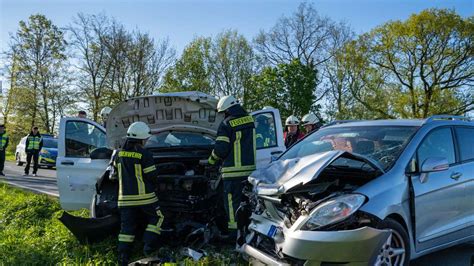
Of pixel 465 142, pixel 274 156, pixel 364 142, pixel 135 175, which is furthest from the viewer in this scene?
pixel 274 156

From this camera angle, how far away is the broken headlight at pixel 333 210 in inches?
133

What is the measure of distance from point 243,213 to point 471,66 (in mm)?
30413

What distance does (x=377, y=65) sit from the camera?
33188 mm

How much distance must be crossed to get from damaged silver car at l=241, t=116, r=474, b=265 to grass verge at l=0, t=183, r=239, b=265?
0.97 meters

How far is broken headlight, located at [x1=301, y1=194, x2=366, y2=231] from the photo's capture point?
3.39 m

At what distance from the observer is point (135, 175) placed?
4953mm

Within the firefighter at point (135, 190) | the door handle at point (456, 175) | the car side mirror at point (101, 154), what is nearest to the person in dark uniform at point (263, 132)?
the firefighter at point (135, 190)

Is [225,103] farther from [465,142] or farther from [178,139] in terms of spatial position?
[465,142]

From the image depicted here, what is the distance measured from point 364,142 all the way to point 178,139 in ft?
9.38

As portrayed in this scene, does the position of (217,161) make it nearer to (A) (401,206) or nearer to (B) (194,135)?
(B) (194,135)

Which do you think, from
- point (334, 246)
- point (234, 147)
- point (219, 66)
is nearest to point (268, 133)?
point (234, 147)

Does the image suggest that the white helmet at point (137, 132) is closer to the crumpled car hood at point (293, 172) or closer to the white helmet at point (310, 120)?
the crumpled car hood at point (293, 172)

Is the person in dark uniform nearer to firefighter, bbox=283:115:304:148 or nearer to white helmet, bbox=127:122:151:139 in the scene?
white helmet, bbox=127:122:151:139

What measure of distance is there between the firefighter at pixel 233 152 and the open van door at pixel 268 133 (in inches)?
25.3
